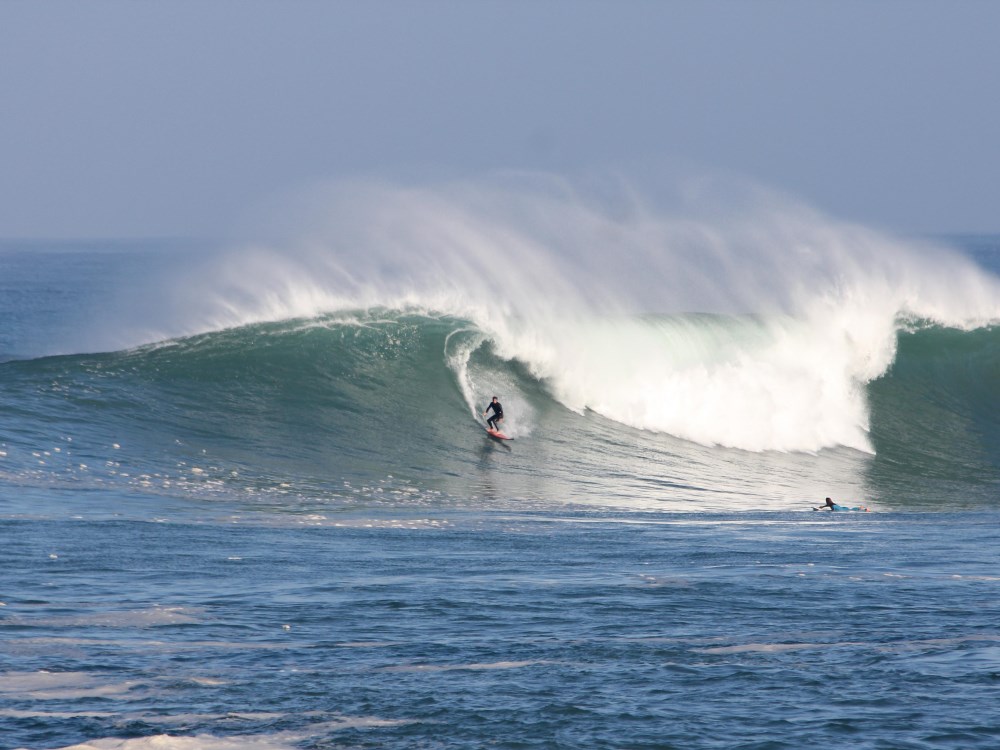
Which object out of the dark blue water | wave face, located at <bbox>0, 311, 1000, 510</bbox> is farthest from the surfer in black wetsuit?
the dark blue water

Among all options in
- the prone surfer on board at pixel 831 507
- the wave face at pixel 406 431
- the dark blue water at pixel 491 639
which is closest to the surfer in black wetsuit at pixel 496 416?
the wave face at pixel 406 431

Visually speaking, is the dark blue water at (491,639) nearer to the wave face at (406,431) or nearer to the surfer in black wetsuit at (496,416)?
the wave face at (406,431)

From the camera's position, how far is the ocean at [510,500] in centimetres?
716

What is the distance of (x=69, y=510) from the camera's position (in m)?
12.8

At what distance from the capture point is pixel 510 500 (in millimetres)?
15641

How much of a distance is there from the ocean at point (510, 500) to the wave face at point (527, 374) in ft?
0.31

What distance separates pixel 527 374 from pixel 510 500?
8.37 metres

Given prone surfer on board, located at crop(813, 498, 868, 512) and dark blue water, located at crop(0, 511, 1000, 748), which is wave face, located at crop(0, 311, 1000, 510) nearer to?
prone surfer on board, located at crop(813, 498, 868, 512)

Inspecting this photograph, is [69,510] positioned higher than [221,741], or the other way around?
[69,510]

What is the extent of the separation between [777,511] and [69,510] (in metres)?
8.51

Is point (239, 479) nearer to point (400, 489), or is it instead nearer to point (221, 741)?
point (400, 489)

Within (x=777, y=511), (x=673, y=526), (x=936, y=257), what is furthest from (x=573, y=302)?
(x=673, y=526)

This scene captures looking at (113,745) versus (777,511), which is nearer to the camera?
(113,745)

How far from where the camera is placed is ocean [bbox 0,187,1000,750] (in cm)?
716
